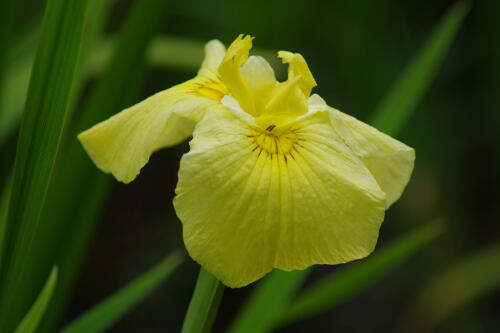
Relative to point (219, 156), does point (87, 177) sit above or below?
below

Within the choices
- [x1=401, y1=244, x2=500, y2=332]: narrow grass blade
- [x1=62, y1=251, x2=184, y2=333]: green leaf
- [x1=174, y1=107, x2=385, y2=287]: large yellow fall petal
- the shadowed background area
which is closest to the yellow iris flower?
[x1=174, y1=107, x2=385, y2=287]: large yellow fall petal

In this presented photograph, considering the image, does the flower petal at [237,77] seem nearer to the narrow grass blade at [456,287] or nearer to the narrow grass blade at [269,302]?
the narrow grass blade at [269,302]

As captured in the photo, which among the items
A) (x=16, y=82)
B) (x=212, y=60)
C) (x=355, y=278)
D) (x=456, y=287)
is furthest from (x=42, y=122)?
(x=456, y=287)

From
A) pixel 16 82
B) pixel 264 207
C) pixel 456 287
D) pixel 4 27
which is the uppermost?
pixel 264 207

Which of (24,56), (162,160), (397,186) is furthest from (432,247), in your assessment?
(397,186)

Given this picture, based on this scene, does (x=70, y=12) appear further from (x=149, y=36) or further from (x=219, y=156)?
→ (x=149, y=36)

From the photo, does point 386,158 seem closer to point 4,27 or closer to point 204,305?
point 204,305
